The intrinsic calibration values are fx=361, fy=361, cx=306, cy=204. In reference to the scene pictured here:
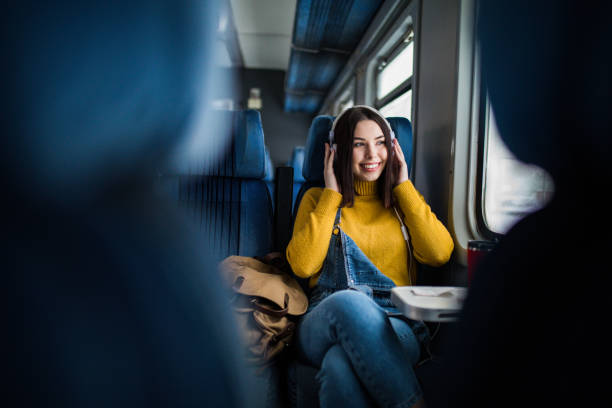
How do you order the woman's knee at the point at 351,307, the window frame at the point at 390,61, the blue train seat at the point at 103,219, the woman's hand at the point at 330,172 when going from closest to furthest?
the blue train seat at the point at 103,219 → the woman's knee at the point at 351,307 → the woman's hand at the point at 330,172 → the window frame at the point at 390,61

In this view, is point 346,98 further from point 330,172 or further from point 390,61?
point 330,172

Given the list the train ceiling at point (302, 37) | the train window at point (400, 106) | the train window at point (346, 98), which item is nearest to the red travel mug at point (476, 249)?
the train window at point (400, 106)

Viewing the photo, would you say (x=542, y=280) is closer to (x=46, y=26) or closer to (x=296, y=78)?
(x=46, y=26)

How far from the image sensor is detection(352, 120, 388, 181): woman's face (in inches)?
61.8

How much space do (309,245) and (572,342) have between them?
1.06m

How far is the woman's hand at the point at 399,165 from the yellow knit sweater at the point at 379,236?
0.04m

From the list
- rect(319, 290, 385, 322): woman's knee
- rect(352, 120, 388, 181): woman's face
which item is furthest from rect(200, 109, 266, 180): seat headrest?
rect(319, 290, 385, 322): woman's knee

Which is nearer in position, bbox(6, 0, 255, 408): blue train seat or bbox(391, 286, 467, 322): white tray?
bbox(6, 0, 255, 408): blue train seat

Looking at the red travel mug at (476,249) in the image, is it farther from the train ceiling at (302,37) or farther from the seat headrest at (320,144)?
the train ceiling at (302,37)

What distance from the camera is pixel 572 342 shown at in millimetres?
380

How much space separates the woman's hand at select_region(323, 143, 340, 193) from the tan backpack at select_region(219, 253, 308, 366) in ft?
1.46

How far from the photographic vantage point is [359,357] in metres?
0.98

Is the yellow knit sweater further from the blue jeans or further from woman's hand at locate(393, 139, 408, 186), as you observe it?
the blue jeans

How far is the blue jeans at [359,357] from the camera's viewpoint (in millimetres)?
931
